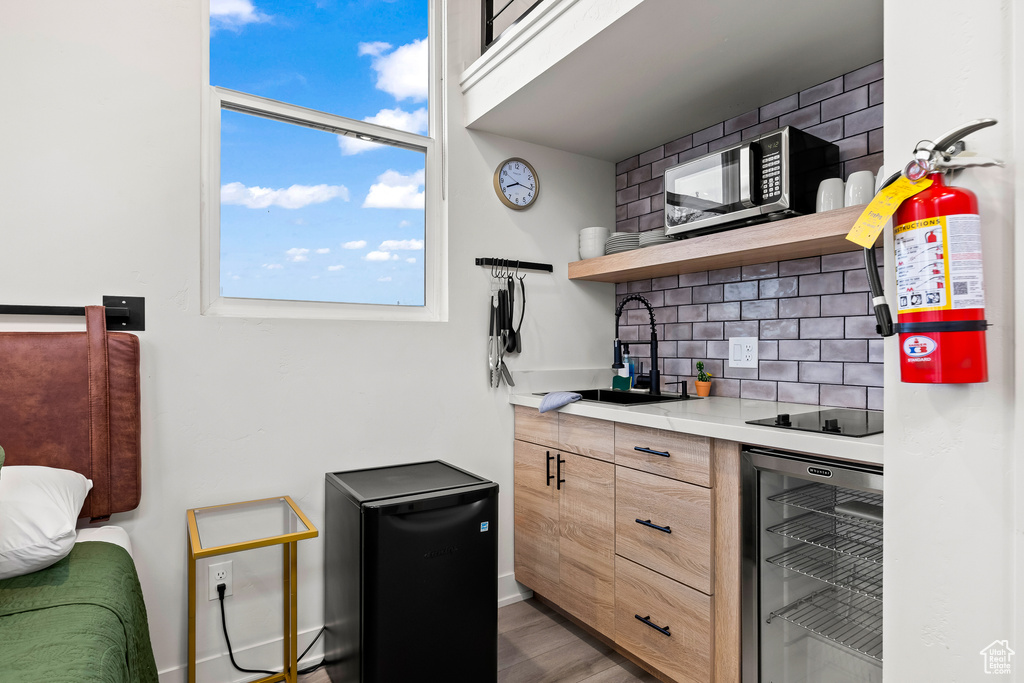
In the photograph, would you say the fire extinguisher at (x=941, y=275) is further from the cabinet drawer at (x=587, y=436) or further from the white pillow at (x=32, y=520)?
the white pillow at (x=32, y=520)

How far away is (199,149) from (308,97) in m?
0.51

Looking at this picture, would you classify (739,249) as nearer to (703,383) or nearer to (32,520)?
(703,383)

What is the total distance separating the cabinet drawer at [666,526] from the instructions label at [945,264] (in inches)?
35.4

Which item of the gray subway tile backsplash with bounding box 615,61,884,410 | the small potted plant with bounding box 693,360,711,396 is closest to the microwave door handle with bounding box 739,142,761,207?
the gray subway tile backsplash with bounding box 615,61,884,410

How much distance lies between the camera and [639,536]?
6.20 feet

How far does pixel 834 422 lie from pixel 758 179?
0.88m

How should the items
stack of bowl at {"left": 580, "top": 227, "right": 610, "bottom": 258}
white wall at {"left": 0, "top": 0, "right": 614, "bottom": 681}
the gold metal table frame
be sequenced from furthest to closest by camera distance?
stack of bowl at {"left": 580, "top": 227, "right": 610, "bottom": 258}
white wall at {"left": 0, "top": 0, "right": 614, "bottom": 681}
the gold metal table frame

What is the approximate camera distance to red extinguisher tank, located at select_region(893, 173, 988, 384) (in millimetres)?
911

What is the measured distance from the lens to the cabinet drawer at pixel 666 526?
5.44 ft

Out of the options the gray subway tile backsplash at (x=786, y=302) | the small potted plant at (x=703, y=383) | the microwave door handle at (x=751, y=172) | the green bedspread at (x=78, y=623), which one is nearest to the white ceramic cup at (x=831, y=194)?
the microwave door handle at (x=751, y=172)

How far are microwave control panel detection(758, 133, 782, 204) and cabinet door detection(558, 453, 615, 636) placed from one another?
112cm

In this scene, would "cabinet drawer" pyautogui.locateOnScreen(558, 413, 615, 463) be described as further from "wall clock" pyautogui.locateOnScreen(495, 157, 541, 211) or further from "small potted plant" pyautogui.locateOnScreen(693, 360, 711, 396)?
"wall clock" pyautogui.locateOnScreen(495, 157, 541, 211)

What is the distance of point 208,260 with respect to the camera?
199 centimetres

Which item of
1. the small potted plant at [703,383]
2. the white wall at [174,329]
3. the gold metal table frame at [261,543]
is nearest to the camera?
the gold metal table frame at [261,543]
